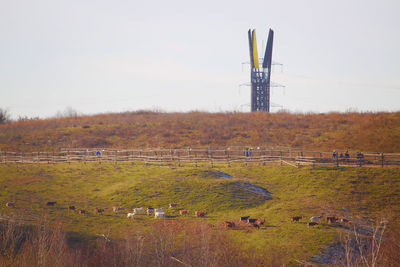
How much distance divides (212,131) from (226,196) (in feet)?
135

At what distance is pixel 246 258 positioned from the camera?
79.9ft

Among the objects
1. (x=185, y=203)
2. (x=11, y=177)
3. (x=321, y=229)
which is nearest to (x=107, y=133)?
(x=11, y=177)

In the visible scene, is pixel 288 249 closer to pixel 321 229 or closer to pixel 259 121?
pixel 321 229

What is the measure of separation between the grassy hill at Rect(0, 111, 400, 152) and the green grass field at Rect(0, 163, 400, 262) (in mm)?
21336

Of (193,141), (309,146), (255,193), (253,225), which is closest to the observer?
(253,225)

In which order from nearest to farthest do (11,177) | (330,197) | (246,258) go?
(246,258) < (330,197) < (11,177)

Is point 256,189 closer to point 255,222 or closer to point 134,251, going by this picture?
point 255,222

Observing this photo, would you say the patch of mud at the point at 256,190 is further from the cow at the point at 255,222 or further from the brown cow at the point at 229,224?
the brown cow at the point at 229,224

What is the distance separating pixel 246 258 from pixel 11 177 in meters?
34.6

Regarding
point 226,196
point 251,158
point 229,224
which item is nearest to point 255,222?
point 229,224

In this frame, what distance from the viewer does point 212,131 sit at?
7869cm

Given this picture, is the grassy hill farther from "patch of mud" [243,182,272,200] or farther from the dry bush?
A: the dry bush

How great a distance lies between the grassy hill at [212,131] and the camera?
214 feet

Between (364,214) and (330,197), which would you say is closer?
(364,214)
